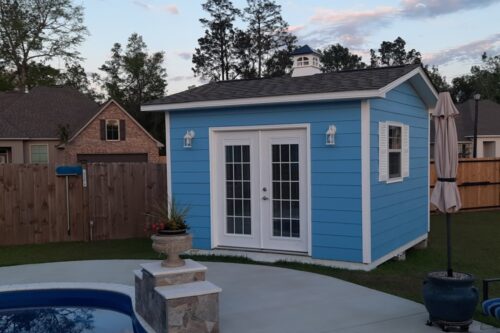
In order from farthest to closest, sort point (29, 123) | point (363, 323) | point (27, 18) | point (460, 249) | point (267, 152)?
point (27, 18) < point (29, 123) < point (460, 249) < point (267, 152) < point (363, 323)

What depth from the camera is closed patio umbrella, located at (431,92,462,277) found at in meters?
4.89

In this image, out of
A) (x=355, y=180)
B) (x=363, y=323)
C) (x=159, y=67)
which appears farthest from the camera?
(x=159, y=67)

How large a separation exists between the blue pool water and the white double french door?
2.58 meters

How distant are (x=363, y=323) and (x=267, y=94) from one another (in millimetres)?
3921

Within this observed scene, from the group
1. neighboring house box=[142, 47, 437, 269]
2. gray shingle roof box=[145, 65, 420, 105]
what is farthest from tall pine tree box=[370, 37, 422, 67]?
neighboring house box=[142, 47, 437, 269]

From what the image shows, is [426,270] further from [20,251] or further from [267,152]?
[20,251]

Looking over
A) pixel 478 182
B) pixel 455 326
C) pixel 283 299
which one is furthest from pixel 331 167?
pixel 478 182

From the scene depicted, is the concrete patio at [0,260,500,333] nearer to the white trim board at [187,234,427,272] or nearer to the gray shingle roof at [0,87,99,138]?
the white trim board at [187,234,427,272]

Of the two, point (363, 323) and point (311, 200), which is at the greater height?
point (311, 200)

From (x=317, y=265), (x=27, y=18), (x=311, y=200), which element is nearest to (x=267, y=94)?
(x=311, y=200)

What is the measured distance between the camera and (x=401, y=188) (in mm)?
8508

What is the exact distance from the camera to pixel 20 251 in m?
9.50

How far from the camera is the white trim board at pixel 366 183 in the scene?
7.10 m

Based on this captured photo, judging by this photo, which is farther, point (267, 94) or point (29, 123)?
point (29, 123)
